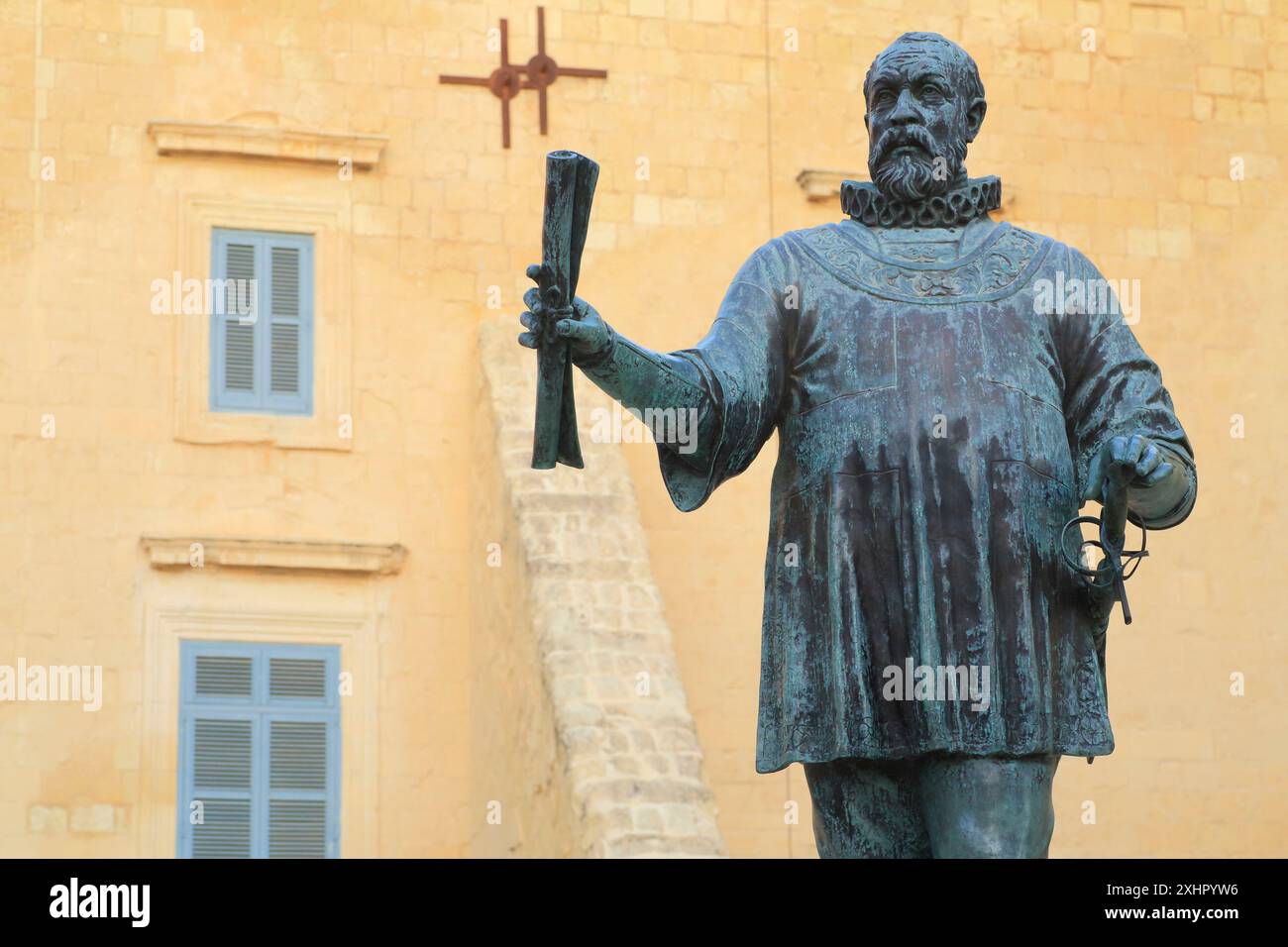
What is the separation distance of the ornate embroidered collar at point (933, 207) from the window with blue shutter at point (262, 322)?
1109 centimetres

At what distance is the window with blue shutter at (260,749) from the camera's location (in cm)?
1565

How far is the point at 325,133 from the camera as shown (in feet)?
53.3

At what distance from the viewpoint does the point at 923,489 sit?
506cm

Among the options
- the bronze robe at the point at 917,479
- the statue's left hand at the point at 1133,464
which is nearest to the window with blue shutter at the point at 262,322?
the bronze robe at the point at 917,479

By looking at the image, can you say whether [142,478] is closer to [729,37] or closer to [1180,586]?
[729,37]

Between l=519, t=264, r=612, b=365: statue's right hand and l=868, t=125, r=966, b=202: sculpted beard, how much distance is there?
2.74 feet

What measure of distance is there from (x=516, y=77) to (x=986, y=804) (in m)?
12.2

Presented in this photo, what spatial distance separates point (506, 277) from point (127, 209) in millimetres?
2273

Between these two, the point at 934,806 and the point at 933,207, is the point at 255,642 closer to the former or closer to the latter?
the point at 933,207

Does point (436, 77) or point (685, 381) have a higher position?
point (436, 77)

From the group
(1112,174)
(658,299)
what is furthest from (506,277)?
(1112,174)

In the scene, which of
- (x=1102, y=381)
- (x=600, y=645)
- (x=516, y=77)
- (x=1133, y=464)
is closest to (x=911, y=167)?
(x=1102, y=381)
